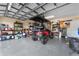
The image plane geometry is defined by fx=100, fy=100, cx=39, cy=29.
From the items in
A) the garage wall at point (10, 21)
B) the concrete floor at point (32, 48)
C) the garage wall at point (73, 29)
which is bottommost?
the concrete floor at point (32, 48)

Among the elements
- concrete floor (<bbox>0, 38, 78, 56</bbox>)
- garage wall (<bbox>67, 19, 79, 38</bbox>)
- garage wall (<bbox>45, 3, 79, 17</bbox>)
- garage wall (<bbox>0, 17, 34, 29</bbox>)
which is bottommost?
concrete floor (<bbox>0, 38, 78, 56</bbox>)

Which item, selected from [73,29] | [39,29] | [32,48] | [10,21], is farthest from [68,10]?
[10,21]

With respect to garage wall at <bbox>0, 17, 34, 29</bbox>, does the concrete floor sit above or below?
below

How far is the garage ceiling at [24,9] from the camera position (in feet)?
5.98

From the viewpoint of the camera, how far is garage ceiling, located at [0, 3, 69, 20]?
182 centimetres

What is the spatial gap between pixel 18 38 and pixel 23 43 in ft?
0.46

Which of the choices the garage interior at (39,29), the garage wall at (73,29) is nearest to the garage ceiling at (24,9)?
the garage interior at (39,29)

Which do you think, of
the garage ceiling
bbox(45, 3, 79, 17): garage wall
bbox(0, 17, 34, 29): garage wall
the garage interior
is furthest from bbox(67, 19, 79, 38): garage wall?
bbox(0, 17, 34, 29): garage wall

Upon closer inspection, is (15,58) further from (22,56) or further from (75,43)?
(75,43)

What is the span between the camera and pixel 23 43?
194 cm

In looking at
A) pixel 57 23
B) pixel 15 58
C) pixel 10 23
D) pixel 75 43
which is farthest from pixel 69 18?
pixel 15 58

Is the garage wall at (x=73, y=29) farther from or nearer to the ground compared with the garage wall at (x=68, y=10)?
nearer to the ground

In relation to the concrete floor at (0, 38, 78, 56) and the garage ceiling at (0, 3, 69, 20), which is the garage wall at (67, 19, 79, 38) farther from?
the garage ceiling at (0, 3, 69, 20)

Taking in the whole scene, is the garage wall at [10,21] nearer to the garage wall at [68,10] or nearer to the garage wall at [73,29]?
the garage wall at [68,10]
